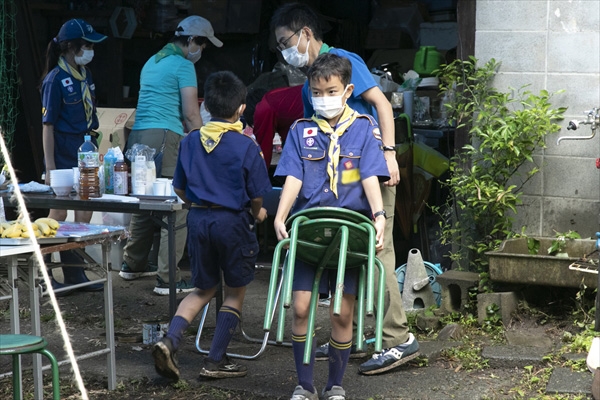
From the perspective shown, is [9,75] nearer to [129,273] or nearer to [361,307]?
[129,273]

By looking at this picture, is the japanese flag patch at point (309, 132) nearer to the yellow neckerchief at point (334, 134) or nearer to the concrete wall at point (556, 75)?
the yellow neckerchief at point (334, 134)

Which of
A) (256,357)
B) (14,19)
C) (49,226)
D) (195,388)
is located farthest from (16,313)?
(14,19)

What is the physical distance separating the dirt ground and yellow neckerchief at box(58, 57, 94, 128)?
165 centimetres

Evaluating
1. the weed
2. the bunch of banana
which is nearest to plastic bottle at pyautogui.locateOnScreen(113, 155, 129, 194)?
the bunch of banana

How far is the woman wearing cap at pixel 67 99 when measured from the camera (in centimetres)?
741

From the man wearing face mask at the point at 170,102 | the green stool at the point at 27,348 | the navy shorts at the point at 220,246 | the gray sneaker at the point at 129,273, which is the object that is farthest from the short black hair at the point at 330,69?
the gray sneaker at the point at 129,273

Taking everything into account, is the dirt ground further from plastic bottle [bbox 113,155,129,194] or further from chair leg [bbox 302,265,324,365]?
plastic bottle [bbox 113,155,129,194]

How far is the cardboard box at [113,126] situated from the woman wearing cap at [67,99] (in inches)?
54.2

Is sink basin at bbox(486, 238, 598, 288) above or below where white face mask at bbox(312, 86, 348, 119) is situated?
below

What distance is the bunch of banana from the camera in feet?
15.9

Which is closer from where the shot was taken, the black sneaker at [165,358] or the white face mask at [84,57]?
the black sneaker at [165,358]

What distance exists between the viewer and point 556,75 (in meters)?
6.52

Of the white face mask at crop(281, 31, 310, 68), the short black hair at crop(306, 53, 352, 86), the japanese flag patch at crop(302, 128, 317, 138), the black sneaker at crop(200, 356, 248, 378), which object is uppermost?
the white face mask at crop(281, 31, 310, 68)

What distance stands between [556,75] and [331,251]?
268 centimetres
